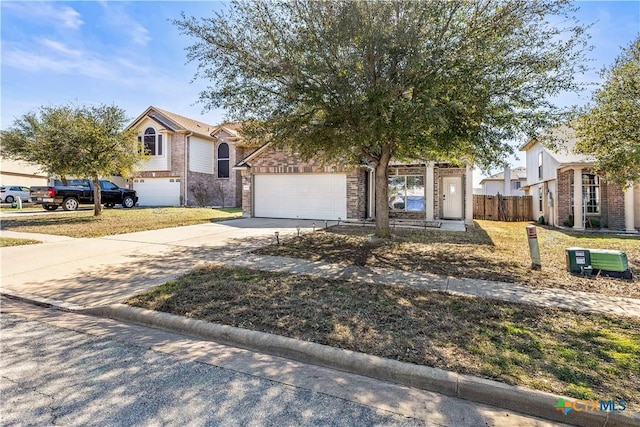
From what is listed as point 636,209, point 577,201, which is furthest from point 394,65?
point 636,209

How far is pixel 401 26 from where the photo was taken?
23.6 ft

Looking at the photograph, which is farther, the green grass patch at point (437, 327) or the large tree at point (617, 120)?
the large tree at point (617, 120)

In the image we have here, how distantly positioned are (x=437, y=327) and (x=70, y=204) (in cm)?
2333

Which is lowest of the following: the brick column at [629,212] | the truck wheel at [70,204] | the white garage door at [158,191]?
the brick column at [629,212]

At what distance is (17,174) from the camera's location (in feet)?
113

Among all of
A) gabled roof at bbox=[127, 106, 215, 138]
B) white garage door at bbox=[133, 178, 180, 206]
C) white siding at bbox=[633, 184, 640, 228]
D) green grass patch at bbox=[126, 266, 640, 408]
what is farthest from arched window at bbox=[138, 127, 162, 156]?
white siding at bbox=[633, 184, 640, 228]

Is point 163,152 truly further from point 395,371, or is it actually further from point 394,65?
point 395,371

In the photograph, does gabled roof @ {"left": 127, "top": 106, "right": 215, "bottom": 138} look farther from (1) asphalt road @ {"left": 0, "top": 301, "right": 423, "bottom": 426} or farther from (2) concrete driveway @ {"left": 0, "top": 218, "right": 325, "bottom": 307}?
(1) asphalt road @ {"left": 0, "top": 301, "right": 423, "bottom": 426}

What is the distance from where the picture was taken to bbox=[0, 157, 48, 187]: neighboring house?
3338 cm

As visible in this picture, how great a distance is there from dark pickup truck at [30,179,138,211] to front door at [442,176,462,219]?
20.4 m

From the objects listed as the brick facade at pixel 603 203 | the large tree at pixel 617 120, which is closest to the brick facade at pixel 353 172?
the brick facade at pixel 603 203

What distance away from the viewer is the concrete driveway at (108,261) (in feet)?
18.4

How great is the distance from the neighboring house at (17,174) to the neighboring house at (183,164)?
14667 mm

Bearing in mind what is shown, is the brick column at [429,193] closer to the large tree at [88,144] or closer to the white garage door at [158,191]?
the large tree at [88,144]
